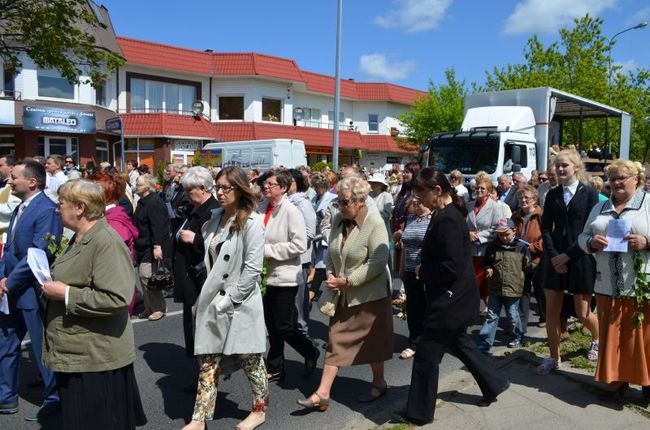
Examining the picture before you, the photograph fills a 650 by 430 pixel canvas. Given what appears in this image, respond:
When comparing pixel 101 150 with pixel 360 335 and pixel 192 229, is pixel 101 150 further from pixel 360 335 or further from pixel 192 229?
pixel 360 335

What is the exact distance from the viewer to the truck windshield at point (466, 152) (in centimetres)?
1427

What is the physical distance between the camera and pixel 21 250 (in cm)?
441

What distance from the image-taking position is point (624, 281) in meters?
4.32

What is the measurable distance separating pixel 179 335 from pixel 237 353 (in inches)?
119

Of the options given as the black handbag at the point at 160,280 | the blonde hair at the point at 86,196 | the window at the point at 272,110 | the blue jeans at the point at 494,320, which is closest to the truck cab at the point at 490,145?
the blue jeans at the point at 494,320

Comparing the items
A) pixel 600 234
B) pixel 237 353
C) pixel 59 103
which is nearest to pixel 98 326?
pixel 237 353

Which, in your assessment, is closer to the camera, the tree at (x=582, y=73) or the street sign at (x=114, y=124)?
the street sign at (x=114, y=124)

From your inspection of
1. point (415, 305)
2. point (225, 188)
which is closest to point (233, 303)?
point (225, 188)

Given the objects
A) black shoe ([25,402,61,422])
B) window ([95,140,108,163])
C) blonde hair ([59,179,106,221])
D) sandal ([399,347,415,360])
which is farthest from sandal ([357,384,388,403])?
window ([95,140,108,163])

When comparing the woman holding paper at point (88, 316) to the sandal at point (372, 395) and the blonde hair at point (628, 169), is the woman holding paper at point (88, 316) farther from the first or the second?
the blonde hair at point (628, 169)

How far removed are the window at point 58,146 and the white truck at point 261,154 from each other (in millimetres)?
6571

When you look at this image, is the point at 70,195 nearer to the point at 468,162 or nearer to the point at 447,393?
the point at 447,393

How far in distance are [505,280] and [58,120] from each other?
23.6m

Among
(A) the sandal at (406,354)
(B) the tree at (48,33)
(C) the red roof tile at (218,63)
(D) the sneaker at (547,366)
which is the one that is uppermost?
(C) the red roof tile at (218,63)
